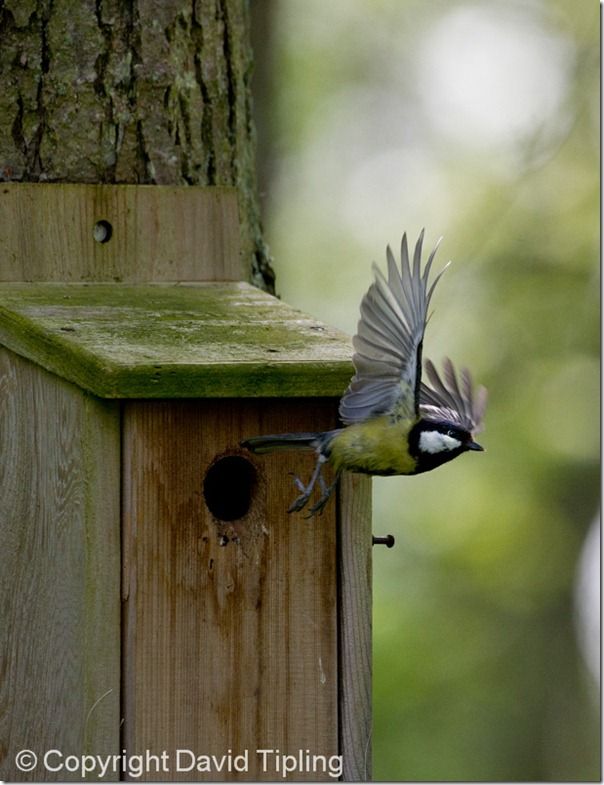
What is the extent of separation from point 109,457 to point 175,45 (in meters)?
1.33

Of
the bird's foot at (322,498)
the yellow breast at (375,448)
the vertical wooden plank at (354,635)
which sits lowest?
the vertical wooden plank at (354,635)

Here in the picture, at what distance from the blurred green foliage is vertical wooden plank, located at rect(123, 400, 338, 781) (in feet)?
18.5

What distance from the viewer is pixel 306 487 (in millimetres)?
2684

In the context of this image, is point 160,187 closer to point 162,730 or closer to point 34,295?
point 34,295

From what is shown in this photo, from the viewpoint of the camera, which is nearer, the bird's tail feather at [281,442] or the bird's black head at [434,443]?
the bird's tail feather at [281,442]

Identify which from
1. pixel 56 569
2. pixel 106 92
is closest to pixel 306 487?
pixel 56 569

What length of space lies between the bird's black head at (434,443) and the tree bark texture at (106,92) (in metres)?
1.04

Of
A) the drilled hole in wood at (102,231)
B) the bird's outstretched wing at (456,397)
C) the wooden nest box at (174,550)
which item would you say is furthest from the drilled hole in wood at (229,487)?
the drilled hole in wood at (102,231)

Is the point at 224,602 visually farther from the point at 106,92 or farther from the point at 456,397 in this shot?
the point at 106,92

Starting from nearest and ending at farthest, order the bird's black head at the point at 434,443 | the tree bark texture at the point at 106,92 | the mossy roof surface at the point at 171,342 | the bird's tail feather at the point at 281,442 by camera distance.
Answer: the mossy roof surface at the point at 171,342 < the bird's tail feather at the point at 281,442 < the bird's black head at the point at 434,443 < the tree bark texture at the point at 106,92

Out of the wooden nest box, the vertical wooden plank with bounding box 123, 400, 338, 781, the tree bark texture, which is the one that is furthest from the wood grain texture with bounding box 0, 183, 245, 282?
the vertical wooden plank with bounding box 123, 400, 338, 781

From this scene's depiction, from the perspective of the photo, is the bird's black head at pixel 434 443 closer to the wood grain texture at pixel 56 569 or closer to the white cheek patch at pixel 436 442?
the white cheek patch at pixel 436 442

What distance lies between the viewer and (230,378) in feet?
8.18

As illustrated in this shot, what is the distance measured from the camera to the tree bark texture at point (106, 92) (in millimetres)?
3273
